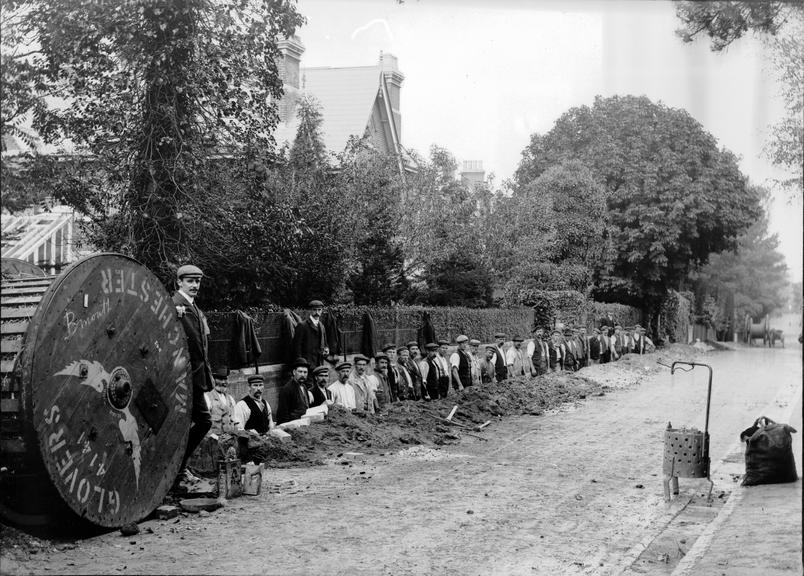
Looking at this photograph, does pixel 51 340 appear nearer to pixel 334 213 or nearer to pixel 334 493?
pixel 334 493

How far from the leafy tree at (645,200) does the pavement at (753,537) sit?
3.44 metres

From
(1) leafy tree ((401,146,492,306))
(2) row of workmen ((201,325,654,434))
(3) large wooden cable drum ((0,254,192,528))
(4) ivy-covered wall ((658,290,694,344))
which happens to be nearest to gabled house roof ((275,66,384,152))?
(1) leafy tree ((401,146,492,306))

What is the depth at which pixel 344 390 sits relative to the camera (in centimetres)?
1396

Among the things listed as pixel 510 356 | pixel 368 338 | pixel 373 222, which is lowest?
pixel 510 356

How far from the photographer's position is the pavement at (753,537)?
728 centimetres

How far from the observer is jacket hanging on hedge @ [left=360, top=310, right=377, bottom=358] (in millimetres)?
18016

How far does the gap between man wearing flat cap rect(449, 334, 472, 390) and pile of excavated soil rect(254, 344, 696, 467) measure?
1.10ft

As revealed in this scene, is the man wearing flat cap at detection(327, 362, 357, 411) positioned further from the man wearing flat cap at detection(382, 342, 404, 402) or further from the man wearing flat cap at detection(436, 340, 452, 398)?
the man wearing flat cap at detection(436, 340, 452, 398)

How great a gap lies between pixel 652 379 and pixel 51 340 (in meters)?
12.2

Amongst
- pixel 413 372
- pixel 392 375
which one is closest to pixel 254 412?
pixel 392 375

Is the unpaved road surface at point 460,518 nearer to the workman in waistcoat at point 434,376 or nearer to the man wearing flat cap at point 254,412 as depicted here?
the man wearing flat cap at point 254,412

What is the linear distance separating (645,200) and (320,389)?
18.1ft

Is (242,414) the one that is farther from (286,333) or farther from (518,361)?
(518,361)

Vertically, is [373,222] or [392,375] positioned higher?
[373,222]
